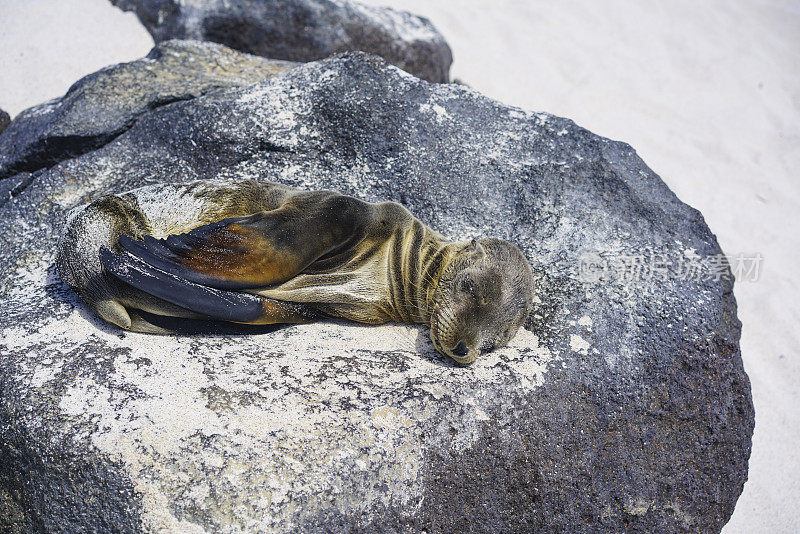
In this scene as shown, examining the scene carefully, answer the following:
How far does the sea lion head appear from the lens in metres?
2.47

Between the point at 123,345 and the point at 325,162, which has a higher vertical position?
the point at 325,162

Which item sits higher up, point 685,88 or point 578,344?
point 685,88

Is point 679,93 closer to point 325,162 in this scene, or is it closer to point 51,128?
point 325,162

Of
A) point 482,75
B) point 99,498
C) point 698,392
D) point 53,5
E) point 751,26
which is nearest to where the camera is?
point 99,498

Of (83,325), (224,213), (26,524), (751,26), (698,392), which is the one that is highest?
(751,26)

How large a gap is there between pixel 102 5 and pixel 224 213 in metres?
4.64

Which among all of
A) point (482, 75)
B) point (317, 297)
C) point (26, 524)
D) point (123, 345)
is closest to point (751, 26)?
point (482, 75)

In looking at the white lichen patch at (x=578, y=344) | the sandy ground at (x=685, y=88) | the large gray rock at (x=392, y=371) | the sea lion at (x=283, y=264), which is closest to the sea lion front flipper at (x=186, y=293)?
the sea lion at (x=283, y=264)

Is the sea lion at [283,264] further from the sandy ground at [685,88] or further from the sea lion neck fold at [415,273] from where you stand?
the sandy ground at [685,88]

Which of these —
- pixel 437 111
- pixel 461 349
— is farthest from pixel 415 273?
pixel 437 111

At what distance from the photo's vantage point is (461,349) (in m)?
2.44

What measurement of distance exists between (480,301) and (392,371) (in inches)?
17.8

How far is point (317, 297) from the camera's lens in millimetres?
2693

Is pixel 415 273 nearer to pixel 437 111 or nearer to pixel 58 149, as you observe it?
pixel 437 111
